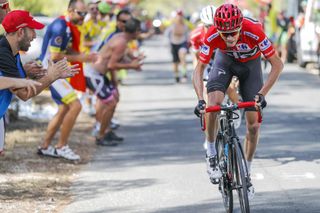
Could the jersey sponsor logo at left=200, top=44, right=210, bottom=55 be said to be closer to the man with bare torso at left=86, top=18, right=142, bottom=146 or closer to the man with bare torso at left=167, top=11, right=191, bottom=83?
the man with bare torso at left=86, top=18, right=142, bottom=146

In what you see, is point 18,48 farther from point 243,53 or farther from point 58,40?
point 58,40

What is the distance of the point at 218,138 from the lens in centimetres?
862

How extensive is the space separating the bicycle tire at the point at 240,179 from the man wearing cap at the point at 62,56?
432 cm

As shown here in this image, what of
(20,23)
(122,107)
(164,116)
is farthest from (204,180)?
(122,107)

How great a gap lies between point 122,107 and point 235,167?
1108 centimetres

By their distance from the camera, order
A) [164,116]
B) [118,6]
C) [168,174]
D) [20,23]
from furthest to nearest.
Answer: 1. [118,6]
2. [164,116]
3. [168,174]
4. [20,23]

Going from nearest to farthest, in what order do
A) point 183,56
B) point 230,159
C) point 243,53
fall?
point 230,159, point 243,53, point 183,56

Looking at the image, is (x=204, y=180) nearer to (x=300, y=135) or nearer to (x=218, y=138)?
(x=218, y=138)

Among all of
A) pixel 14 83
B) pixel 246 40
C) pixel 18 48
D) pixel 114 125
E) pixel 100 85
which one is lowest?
pixel 114 125

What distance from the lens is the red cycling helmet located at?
8.09m

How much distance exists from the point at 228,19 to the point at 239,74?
4.70 feet

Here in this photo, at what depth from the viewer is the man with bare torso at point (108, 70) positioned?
43.8ft

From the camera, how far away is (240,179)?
7684 mm

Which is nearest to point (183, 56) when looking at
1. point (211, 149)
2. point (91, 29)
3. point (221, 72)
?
point (91, 29)
